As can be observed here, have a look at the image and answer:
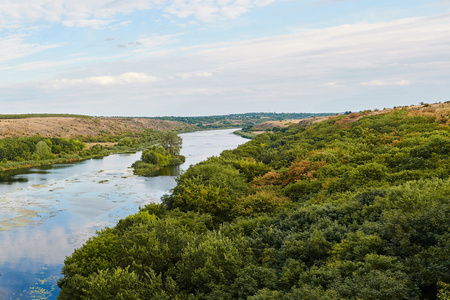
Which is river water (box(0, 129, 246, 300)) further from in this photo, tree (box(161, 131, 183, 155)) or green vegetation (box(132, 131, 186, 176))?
tree (box(161, 131, 183, 155))

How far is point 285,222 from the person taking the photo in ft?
51.4

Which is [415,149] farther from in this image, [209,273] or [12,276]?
[12,276]

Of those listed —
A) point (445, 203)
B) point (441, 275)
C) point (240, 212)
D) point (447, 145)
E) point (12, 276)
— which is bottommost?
point (12, 276)

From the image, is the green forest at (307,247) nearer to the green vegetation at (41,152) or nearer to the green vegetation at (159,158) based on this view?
the green vegetation at (159,158)

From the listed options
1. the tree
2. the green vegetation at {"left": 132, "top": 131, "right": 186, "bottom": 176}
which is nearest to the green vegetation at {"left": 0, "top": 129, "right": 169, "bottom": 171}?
the tree

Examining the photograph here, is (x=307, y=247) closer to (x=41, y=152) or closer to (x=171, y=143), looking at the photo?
(x=171, y=143)

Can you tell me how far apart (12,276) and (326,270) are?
20.4m

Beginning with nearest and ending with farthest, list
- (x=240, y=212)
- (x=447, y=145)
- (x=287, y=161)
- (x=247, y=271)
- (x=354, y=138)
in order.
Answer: (x=247, y=271), (x=447, y=145), (x=240, y=212), (x=287, y=161), (x=354, y=138)

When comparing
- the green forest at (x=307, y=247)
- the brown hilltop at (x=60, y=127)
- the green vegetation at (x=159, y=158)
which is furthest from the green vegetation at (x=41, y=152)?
the green forest at (x=307, y=247)

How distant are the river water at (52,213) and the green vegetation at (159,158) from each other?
2802 millimetres

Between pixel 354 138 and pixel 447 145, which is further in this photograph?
pixel 354 138

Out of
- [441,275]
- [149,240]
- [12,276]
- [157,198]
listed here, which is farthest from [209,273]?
[157,198]

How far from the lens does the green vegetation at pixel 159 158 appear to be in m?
61.2

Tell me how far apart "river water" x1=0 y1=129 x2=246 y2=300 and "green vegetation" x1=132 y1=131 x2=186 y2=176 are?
2.80m
